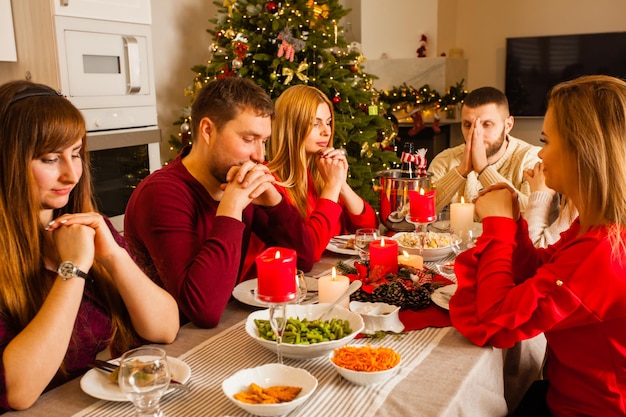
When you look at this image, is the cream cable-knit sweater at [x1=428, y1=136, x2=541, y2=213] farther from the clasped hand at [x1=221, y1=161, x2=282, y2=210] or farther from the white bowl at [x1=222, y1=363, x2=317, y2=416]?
the white bowl at [x1=222, y1=363, x2=317, y2=416]

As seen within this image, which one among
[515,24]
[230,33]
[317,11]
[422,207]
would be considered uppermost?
[515,24]

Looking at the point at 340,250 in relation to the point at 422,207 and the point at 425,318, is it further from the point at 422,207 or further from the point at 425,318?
the point at 425,318

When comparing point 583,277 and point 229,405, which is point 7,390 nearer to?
point 229,405

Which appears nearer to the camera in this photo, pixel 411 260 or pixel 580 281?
pixel 580 281

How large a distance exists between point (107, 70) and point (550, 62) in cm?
465

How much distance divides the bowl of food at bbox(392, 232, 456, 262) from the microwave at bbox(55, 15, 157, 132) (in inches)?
81.2

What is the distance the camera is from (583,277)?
48.7 inches

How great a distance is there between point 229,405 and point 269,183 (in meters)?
0.84

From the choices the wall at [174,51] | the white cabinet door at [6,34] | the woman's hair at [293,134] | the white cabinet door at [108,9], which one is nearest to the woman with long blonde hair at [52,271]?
the woman's hair at [293,134]

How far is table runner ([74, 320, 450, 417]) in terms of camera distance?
110 cm

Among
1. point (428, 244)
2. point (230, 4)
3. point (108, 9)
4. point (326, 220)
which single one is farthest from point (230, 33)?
point (428, 244)

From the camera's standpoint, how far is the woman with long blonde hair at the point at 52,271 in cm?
116

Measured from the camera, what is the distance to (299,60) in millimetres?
4262

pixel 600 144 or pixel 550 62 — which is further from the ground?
pixel 550 62
